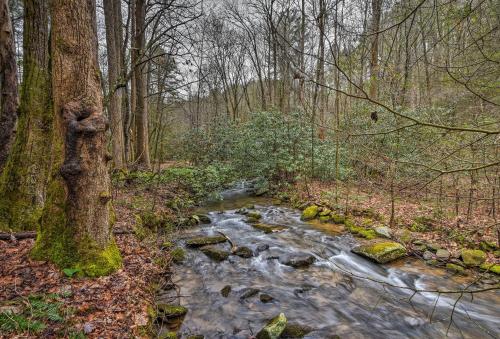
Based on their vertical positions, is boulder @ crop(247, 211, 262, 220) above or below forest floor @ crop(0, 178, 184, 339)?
below

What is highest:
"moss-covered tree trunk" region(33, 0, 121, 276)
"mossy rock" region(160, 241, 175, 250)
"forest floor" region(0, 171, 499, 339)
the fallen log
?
"moss-covered tree trunk" region(33, 0, 121, 276)

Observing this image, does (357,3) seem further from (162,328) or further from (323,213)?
(162,328)

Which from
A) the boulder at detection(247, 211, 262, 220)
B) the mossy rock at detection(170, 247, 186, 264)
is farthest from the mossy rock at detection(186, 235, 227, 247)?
the boulder at detection(247, 211, 262, 220)

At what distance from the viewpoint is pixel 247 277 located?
235 inches

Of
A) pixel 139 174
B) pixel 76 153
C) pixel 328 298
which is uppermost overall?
pixel 76 153

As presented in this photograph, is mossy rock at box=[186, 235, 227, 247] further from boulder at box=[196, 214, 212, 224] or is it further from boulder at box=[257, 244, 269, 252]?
boulder at box=[196, 214, 212, 224]

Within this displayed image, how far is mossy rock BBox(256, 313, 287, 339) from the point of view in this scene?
4020 mm

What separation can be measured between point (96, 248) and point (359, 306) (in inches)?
170

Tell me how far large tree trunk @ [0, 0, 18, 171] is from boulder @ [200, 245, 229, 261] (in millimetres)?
4348

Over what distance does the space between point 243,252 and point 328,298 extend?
238 centimetres

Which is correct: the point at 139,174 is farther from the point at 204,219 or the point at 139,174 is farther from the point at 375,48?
the point at 375,48

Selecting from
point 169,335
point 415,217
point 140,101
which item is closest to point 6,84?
point 169,335

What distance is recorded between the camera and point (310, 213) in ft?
32.7

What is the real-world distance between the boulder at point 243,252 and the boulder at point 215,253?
0.85 feet
